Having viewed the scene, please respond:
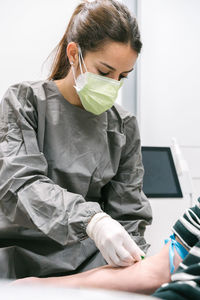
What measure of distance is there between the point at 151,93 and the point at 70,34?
1.07 meters

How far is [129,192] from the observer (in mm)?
1427

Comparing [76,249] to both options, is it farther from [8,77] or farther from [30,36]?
[30,36]

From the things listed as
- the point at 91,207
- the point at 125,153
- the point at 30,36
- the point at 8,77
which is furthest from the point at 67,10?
the point at 91,207

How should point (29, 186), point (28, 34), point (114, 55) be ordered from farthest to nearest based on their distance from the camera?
point (28, 34) < point (114, 55) < point (29, 186)

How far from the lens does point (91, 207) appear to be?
103cm

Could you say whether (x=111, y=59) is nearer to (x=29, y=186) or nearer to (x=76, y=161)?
(x=76, y=161)

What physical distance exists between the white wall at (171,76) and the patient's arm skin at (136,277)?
4.66 feet

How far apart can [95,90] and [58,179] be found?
1.20ft

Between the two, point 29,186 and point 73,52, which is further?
point 73,52

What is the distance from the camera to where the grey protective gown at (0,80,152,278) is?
3.44 feet

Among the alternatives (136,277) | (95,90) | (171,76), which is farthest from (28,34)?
(136,277)

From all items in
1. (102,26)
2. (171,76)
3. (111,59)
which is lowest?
(171,76)

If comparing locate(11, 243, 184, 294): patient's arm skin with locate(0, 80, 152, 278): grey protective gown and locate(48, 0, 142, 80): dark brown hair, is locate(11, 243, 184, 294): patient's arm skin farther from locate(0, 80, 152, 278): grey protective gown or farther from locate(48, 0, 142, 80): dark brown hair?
locate(48, 0, 142, 80): dark brown hair

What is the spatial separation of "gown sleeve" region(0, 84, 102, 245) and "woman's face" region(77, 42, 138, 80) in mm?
258
